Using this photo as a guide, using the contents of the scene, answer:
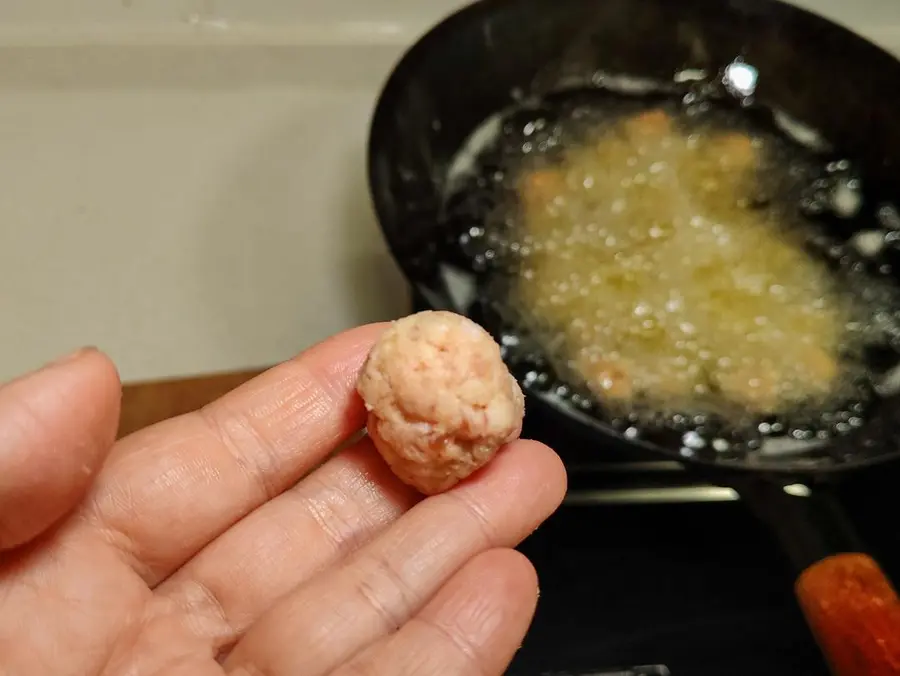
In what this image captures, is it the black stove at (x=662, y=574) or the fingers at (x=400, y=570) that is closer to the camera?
the fingers at (x=400, y=570)

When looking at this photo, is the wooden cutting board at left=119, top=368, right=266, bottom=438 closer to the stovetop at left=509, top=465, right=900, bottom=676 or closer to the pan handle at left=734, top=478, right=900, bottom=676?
the stovetop at left=509, top=465, right=900, bottom=676

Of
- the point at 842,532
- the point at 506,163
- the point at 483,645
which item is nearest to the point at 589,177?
the point at 506,163

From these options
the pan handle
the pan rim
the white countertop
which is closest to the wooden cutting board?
the white countertop

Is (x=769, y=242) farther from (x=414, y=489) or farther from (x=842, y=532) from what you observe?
(x=414, y=489)

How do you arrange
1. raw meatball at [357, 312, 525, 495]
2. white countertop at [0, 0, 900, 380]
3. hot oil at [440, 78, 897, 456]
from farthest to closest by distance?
1. white countertop at [0, 0, 900, 380]
2. hot oil at [440, 78, 897, 456]
3. raw meatball at [357, 312, 525, 495]

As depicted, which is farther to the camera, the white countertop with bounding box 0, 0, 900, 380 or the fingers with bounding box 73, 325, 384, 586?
the white countertop with bounding box 0, 0, 900, 380

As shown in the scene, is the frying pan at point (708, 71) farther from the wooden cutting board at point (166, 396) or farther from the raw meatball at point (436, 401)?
the wooden cutting board at point (166, 396)

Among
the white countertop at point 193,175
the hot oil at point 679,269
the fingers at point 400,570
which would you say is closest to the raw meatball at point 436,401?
the fingers at point 400,570
